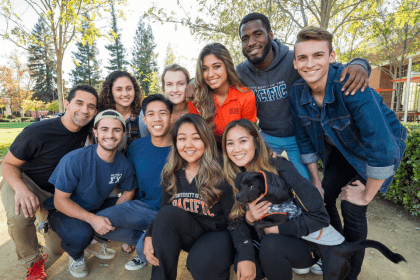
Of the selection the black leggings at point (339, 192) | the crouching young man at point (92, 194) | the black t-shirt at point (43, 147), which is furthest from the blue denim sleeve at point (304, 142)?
the black t-shirt at point (43, 147)

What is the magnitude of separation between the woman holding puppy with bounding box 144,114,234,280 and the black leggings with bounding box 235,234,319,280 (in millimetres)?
324

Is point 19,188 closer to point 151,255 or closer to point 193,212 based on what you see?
point 151,255

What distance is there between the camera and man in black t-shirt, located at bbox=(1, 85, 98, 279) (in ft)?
8.84

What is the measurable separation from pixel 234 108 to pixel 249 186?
1.32 metres

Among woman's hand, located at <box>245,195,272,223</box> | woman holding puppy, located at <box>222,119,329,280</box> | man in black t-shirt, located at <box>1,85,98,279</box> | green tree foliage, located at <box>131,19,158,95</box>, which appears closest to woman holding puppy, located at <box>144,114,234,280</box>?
woman holding puppy, located at <box>222,119,329,280</box>

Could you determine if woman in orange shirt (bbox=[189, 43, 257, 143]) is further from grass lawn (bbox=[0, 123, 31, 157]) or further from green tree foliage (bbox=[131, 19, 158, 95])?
green tree foliage (bbox=[131, 19, 158, 95])

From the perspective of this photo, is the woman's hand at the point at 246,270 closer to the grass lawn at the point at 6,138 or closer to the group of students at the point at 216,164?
the group of students at the point at 216,164

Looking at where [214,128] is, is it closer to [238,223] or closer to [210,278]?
[238,223]

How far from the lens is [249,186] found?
6.57 ft

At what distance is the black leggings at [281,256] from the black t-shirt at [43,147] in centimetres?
269

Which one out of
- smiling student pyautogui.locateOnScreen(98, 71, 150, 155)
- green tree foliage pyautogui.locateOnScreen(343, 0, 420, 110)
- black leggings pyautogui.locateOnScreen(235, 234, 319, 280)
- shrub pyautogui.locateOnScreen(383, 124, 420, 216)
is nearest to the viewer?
black leggings pyautogui.locateOnScreen(235, 234, 319, 280)

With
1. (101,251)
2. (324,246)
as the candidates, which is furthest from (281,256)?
(101,251)

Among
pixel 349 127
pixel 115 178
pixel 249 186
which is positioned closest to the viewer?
pixel 249 186

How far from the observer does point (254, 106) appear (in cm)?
312
